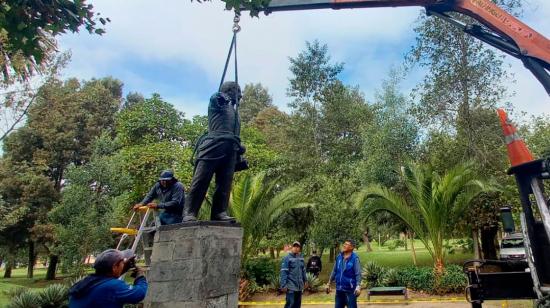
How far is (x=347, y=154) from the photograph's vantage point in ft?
75.7

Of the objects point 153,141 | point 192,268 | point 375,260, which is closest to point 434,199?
point 192,268

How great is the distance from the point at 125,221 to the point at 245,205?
1163 cm

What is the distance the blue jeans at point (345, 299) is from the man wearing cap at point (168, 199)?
2726 millimetres

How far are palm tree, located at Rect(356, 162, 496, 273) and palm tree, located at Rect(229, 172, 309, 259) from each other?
247cm

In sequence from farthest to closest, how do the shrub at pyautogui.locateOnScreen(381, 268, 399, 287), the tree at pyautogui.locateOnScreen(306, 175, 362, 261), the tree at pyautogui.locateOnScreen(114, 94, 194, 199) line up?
the tree at pyautogui.locateOnScreen(114, 94, 194, 199) → the tree at pyautogui.locateOnScreen(306, 175, 362, 261) → the shrub at pyautogui.locateOnScreen(381, 268, 399, 287)

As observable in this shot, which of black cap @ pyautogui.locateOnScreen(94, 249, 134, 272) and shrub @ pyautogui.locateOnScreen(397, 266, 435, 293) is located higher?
black cap @ pyautogui.locateOnScreen(94, 249, 134, 272)

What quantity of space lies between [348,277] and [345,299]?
0.42 meters

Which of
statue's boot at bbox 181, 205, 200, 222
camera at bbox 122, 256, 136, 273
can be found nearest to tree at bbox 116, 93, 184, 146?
statue's boot at bbox 181, 205, 200, 222

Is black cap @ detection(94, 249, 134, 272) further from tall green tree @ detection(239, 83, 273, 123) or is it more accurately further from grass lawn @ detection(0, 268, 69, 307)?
tall green tree @ detection(239, 83, 273, 123)

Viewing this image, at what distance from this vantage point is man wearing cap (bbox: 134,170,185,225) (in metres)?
5.70

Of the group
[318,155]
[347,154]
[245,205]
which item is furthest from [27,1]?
[347,154]

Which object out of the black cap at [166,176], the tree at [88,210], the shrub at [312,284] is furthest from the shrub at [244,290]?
the black cap at [166,176]

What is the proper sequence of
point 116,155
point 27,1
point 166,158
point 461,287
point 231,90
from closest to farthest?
point 27,1
point 231,90
point 461,287
point 116,155
point 166,158

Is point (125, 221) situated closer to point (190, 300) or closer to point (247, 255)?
point (247, 255)
